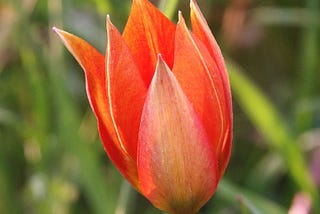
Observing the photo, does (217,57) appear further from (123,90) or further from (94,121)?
(94,121)

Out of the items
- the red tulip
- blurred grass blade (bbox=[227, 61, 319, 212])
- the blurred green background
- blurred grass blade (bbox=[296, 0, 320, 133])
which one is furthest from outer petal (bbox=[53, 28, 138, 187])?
blurred grass blade (bbox=[296, 0, 320, 133])

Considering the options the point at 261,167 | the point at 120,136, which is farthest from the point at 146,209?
the point at 120,136

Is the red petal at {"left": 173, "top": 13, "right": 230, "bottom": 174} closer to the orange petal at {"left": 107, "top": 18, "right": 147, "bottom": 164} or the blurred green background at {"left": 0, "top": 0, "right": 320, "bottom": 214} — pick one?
the orange petal at {"left": 107, "top": 18, "right": 147, "bottom": 164}

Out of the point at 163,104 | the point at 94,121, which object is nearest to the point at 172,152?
the point at 163,104

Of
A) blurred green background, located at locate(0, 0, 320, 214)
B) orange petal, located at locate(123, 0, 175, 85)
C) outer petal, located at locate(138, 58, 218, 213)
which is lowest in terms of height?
blurred green background, located at locate(0, 0, 320, 214)

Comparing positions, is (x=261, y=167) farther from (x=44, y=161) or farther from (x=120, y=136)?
(x=120, y=136)

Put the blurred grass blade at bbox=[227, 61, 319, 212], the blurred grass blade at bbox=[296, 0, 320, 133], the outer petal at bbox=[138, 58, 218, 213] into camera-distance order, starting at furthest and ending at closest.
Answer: the blurred grass blade at bbox=[296, 0, 320, 133] < the blurred grass blade at bbox=[227, 61, 319, 212] < the outer petal at bbox=[138, 58, 218, 213]

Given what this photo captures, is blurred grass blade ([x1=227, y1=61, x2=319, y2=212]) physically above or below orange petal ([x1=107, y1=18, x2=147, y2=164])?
below

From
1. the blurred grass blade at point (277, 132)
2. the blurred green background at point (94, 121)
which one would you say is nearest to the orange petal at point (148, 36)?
the blurred green background at point (94, 121)

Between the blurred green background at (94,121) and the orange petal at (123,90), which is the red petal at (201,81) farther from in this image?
Result: the blurred green background at (94,121)
